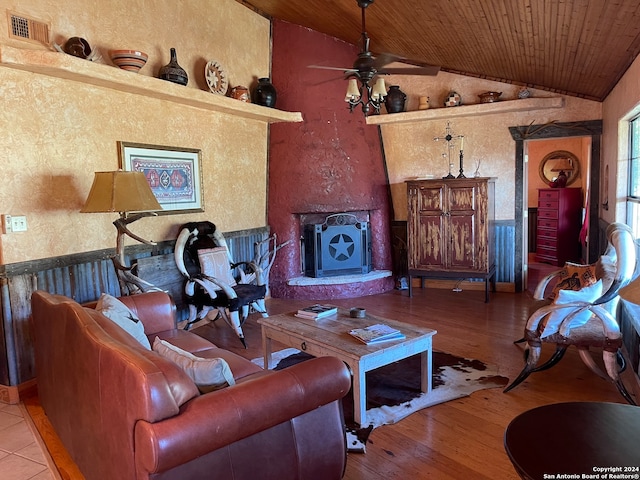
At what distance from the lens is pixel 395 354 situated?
2885mm

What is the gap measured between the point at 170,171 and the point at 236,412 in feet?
11.2

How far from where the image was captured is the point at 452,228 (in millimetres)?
5828

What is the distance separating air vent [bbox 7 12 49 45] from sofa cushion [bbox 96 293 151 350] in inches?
79.1

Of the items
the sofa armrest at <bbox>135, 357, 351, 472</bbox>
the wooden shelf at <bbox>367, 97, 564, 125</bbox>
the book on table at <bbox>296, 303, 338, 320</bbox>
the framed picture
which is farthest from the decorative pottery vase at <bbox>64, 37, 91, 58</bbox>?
the wooden shelf at <bbox>367, 97, 564, 125</bbox>

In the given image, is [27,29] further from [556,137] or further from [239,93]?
[556,137]

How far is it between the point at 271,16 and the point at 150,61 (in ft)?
7.01

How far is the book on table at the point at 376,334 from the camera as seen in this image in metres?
2.89

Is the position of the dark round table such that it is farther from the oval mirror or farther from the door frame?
the oval mirror

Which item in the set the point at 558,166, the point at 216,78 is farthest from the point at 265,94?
the point at 558,166

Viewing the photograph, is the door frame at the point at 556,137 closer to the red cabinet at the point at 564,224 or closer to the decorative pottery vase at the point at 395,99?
the decorative pottery vase at the point at 395,99

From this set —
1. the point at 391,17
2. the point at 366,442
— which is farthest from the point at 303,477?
the point at 391,17

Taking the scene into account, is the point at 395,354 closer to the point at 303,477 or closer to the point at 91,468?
the point at 303,477

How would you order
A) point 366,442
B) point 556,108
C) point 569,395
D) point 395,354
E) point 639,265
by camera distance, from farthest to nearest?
point 556,108 → point 639,265 → point 569,395 → point 395,354 → point 366,442

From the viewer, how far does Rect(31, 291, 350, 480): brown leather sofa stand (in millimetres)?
1498
